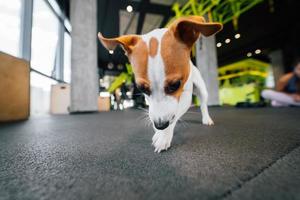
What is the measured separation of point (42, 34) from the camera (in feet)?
11.7

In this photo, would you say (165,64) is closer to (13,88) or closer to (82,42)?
(13,88)

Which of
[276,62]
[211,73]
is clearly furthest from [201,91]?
[276,62]

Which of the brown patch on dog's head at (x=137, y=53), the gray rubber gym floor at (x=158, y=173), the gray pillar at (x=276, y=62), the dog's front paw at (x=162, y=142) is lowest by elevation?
the gray rubber gym floor at (x=158, y=173)

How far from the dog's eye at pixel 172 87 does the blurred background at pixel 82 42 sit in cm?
33

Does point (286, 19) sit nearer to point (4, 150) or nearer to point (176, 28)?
point (176, 28)

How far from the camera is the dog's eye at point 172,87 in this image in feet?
2.14

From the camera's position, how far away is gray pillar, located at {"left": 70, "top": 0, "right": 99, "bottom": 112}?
3340mm

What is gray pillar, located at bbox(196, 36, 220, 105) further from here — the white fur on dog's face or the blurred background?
the white fur on dog's face

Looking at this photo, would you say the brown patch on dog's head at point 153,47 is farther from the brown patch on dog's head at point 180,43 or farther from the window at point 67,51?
the window at point 67,51

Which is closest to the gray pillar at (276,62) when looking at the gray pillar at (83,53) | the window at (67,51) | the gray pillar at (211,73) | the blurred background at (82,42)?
the blurred background at (82,42)

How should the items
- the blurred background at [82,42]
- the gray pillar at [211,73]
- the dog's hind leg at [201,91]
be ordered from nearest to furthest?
the dog's hind leg at [201,91], the blurred background at [82,42], the gray pillar at [211,73]

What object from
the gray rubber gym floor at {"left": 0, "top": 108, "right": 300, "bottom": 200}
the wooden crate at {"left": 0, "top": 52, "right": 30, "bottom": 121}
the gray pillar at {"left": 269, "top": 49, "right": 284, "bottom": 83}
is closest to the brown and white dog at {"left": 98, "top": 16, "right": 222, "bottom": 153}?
the gray rubber gym floor at {"left": 0, "top": 108, "right": 300, "bottom": 200}

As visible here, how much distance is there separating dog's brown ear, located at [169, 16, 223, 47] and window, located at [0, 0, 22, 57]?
3034 millimetres

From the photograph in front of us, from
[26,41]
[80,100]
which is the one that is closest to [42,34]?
[26,41]
